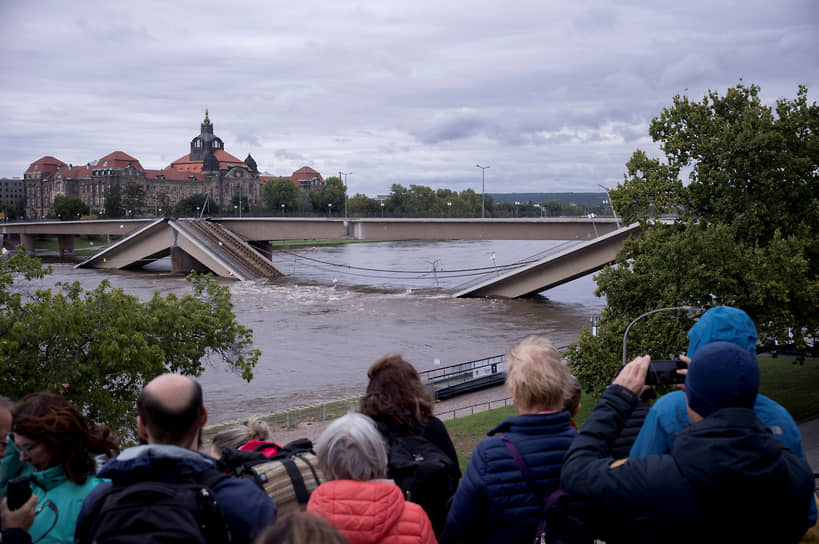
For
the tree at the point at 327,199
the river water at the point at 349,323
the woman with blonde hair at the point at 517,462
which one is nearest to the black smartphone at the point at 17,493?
the woman with blonde hair at the point at 517,462

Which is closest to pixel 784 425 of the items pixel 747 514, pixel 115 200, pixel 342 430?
pixel 747 514

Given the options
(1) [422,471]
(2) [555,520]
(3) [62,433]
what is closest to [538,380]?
(2) [555,520]

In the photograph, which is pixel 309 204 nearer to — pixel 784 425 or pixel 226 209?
pixel 226 209

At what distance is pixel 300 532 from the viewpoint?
1.76m

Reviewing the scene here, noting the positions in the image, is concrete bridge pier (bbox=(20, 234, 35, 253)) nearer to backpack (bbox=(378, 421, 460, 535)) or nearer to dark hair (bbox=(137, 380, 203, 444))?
backpack (bbox=(378, 421, 460, 535))

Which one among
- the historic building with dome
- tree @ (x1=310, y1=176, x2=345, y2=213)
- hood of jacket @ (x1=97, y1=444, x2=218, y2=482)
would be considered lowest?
hood of jacket @ (x1=97, y1=444, x2=218, y2=482)

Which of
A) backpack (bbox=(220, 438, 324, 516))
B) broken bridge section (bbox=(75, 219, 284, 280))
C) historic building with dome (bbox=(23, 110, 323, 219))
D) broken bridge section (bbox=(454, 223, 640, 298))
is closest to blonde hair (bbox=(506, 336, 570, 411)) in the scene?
backpack (bbox=(220, 438, 324, 516))

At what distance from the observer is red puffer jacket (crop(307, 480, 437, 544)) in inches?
111

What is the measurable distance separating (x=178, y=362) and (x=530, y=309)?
28.0 m

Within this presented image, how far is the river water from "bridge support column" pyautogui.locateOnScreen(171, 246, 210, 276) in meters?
1.15

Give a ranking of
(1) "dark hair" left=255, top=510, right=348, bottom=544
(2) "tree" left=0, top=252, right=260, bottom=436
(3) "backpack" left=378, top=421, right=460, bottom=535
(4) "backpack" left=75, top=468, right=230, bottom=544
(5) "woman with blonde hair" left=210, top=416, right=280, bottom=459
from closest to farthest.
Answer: (1) "dark hair" left=255, top=510, right=348, bottom=544, (4) "backpack" left=75, top=468, right=230, bottom=544, (3) "backpack" left=378, top=421, right=460, bottom=535, (5) "woman with blonde hair" left=210, top=416, right=280, bottom=459, (2) "tree" left=0, top=252, right=260, bottom=436

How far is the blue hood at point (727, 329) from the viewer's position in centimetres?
306

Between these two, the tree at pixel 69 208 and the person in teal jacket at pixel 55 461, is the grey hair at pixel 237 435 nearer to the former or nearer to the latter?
the person in teal jacket at pixel 55 461

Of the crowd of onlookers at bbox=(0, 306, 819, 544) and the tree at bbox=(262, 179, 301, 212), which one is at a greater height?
the tree at bbox=(262, 179, 301, 212)
